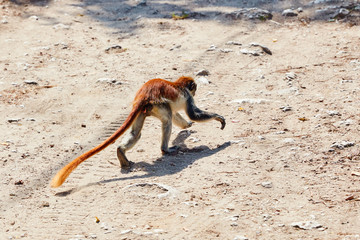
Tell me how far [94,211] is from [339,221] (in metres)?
2.53

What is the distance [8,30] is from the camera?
1216cm

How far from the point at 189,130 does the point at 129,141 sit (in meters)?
1.36

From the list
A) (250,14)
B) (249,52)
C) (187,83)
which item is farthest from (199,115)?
(250,14)

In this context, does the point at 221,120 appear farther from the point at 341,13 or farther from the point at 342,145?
the point at 341,13

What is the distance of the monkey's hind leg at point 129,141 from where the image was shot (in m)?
6.46

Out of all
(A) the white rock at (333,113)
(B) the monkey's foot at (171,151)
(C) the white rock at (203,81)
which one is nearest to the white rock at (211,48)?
(C) the white rock at (203,81)

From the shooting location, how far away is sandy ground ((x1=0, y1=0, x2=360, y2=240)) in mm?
5184

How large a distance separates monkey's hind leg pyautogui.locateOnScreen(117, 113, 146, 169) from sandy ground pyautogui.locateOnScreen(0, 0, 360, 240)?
0.18 meters

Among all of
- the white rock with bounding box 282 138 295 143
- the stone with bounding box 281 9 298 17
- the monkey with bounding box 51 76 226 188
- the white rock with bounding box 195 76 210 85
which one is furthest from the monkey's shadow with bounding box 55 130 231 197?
the stone with bounding box 281 9 298 17

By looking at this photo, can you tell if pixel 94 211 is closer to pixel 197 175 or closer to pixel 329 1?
pixel 197 175

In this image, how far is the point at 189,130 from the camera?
768 cm

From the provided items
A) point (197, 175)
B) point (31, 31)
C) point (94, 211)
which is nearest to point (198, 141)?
point (197, 175)

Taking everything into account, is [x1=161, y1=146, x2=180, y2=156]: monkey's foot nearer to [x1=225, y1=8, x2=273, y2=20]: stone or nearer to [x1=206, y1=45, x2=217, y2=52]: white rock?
[x1=206, y1=45, x2=217, y2=52]: white rock

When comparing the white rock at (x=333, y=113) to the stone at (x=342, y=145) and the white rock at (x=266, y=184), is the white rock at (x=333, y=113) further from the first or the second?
the white rock at (x=266, y=184)
